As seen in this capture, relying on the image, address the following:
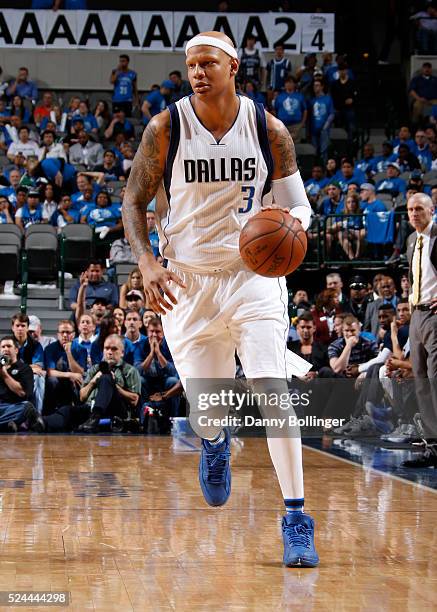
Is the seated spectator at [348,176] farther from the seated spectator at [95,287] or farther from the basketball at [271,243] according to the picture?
the basketball at [271,243]

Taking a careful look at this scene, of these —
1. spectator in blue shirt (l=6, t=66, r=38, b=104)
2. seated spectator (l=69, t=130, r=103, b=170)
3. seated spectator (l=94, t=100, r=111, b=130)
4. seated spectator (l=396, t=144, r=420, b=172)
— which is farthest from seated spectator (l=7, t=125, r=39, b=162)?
seated spectator (l=396, t=144, r=420, b=172)

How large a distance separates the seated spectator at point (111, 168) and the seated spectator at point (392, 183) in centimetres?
408

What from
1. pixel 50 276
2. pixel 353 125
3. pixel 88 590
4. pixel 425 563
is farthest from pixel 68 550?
pixel 353 125

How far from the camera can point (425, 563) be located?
14.1 feet

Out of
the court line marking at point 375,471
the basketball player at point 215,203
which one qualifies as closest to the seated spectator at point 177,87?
the court line marking at point 375,471

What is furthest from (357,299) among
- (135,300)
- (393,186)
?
(393,186)

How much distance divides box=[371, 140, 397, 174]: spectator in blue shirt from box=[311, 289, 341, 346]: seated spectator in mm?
5165

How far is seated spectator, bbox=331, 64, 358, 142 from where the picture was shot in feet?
62.1

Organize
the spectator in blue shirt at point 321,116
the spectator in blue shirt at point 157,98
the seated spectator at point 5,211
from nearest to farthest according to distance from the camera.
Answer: the seated spectator at point 5,211, the spectator in blue shirt at point 321,116, the spectator in blue shirt at point 157,98

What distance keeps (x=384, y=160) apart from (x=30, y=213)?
5.76 metres

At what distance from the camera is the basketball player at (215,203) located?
448 cm

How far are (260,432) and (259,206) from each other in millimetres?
6314

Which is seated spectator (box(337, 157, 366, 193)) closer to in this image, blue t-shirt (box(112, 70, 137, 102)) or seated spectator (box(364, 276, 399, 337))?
seated spectator (box(364, 276, 399, 337))

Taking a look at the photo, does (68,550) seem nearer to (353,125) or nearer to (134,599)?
(134,599)
